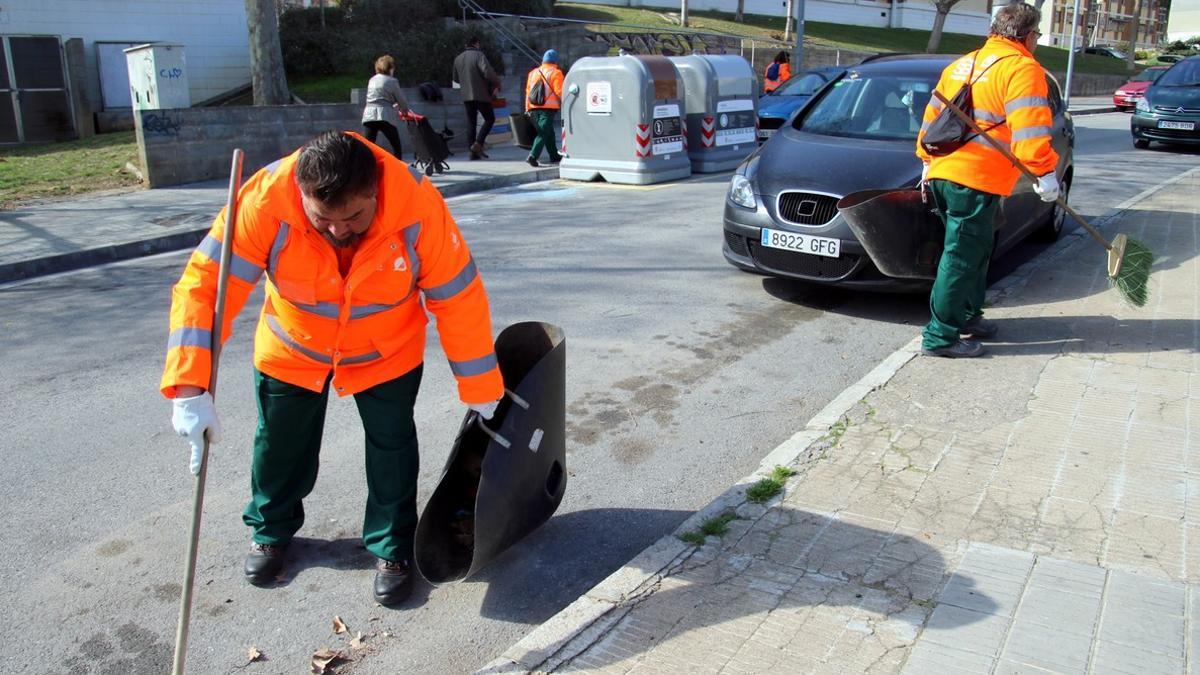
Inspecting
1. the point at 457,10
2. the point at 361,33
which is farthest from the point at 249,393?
the point at 457,10

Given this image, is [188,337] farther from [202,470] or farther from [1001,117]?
[1001,117]

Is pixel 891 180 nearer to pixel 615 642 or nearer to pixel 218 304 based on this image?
pixel 615 642

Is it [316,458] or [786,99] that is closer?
[316,458]

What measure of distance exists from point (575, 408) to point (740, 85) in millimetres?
10225

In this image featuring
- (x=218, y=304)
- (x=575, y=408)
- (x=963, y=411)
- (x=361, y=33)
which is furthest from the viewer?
(x=361, y=33)

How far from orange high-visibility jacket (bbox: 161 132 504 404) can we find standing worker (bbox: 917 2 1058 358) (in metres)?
3.28

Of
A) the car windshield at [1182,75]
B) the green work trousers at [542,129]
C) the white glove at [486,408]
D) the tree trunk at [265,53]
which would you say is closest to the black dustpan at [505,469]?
the white glove at [486,408]

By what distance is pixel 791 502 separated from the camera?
375 cm

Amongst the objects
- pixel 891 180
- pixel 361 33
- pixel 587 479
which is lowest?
pixel 587 479

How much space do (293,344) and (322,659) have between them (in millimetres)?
990

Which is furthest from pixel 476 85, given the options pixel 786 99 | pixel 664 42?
pixel 664 42

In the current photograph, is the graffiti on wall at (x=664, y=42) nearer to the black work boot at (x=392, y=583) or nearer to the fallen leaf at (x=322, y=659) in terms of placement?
the black work boot at (x=392, y=583)

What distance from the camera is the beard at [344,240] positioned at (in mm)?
2770

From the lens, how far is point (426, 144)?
13.3 metres
